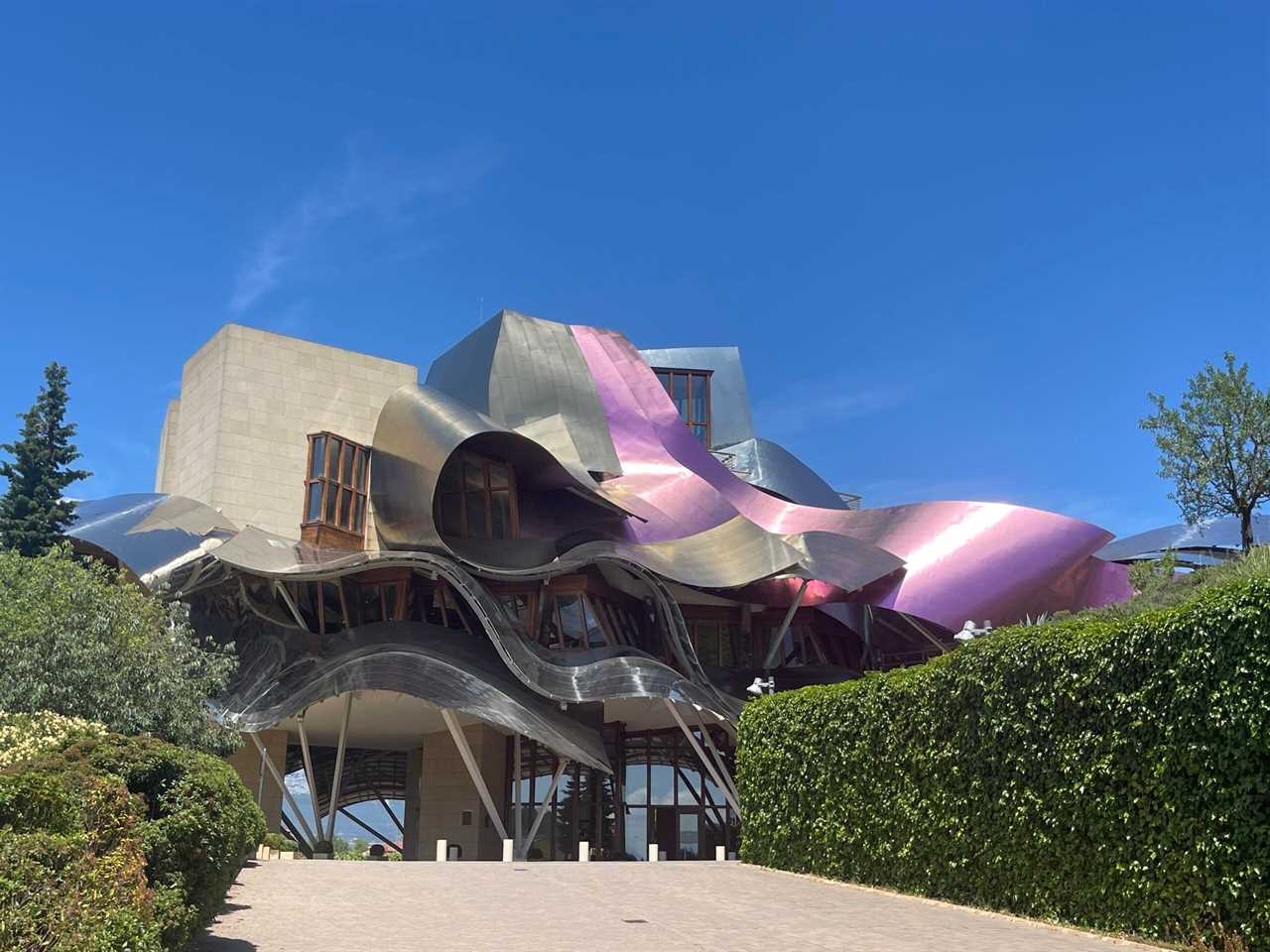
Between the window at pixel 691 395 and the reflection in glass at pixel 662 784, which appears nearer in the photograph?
the reflection in glass at pixel 662 784

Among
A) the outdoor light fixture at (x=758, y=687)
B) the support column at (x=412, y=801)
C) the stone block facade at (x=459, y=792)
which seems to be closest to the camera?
the outdoor light fixture at (x=758, y=687)

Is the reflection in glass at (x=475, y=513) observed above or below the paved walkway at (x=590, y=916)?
above

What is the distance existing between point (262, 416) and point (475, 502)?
10.3m

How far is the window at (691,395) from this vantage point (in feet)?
162

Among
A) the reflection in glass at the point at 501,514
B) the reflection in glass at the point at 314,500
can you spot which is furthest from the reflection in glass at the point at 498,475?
the reflection in glass at the point at 314,500

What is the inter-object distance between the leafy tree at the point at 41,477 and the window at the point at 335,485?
254 inches

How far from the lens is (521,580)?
108ft

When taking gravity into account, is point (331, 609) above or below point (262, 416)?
below

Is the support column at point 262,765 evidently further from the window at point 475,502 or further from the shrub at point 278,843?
the window at point 475,502

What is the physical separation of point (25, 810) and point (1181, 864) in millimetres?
9034

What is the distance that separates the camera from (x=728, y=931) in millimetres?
11383

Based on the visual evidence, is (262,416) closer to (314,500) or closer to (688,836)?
(314,500)

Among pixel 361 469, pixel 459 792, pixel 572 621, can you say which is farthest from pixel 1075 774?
pixel 361 469

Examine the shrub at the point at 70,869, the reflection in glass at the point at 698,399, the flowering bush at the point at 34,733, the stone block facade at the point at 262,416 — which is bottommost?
the shrub at the point at 70,869
